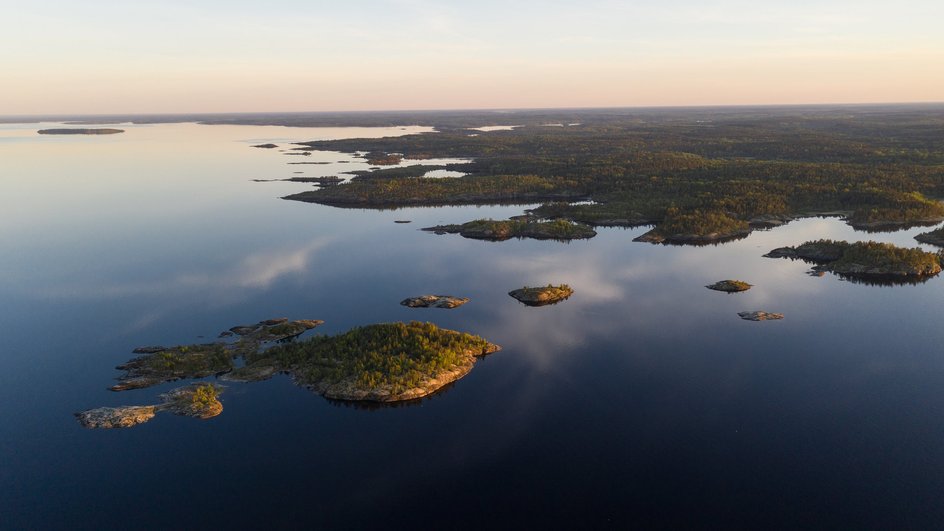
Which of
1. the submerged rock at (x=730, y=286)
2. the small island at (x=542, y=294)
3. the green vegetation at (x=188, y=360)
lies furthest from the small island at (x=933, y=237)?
the green vegetation at (x=188, y=360)

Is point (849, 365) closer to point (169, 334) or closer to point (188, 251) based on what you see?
point (169, 334)

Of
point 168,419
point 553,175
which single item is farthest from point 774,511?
point 553,175

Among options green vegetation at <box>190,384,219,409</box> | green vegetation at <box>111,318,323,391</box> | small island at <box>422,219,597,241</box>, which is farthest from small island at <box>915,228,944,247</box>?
green vegetation at <box>190,384,219,409</box>

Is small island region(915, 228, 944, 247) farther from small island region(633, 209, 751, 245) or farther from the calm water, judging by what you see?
small island region(633, 209, 751, 245)

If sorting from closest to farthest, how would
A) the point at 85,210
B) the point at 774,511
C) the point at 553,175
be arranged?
the point at 774,511 < the point at 85,210 < the point at 553,175

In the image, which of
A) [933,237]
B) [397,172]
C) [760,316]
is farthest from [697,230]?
[397,172]

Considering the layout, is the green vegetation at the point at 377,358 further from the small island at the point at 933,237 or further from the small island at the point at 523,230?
the small island at the point at 933,237

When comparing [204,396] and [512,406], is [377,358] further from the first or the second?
[204,396]
